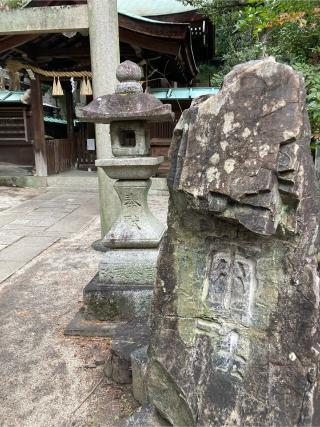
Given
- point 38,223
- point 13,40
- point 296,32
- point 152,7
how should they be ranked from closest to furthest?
point 296,32
point 38,223
point 13,40
point 152,7

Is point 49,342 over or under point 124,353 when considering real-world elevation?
under

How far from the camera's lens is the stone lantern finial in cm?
344

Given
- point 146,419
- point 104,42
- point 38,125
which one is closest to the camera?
point 146,419

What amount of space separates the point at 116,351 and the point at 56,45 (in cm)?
861

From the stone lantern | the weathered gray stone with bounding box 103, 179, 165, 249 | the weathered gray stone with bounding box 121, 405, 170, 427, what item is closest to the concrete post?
the stone lantern

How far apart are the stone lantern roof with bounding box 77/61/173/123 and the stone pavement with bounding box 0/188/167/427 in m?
1.82

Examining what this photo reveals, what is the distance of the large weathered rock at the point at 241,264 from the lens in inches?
53.0

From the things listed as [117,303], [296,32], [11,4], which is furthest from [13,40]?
[117,303]

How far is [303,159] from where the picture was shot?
1.37 m

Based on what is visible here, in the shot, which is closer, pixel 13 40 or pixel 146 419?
pixel 146 419

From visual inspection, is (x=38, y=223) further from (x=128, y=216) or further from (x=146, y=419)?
(x=146, y=419)

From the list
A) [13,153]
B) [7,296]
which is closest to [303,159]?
[7,296]

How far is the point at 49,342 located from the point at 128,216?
126cm

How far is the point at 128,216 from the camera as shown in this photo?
11.9 feet
